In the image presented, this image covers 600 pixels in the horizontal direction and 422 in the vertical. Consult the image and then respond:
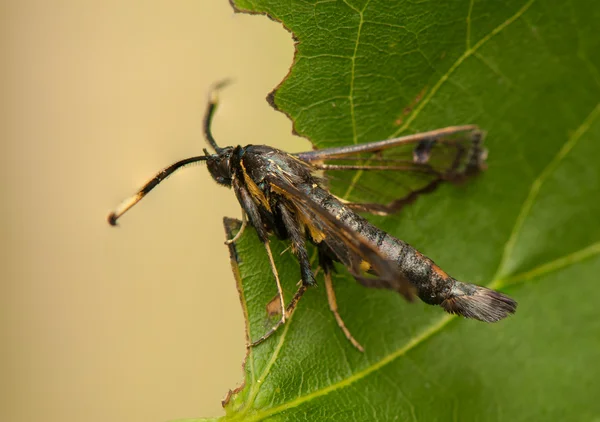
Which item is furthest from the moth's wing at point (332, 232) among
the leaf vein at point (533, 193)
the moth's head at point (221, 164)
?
the leaf vein at point (533, 193)

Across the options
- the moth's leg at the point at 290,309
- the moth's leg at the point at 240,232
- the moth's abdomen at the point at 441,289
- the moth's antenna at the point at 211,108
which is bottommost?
the moth's abdomen at the point at 441,289

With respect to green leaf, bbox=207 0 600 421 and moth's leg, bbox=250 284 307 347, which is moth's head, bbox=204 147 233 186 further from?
moth's leg, bbox=250 284 307 347

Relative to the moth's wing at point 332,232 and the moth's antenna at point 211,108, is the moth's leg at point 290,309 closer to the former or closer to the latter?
the moth's wing at point 332,232

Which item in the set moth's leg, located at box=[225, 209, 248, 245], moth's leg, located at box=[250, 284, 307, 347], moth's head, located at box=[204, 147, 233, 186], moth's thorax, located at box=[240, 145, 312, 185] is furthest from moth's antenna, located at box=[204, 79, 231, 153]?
moth's leg, located at box=[250, 284, 307, 347]

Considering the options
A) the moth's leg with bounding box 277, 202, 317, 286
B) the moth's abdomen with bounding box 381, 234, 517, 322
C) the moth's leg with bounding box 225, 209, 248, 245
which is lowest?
the moth's abdomen with bounding box 381, 234, 517, 322

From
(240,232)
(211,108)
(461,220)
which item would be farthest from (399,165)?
(211,108)

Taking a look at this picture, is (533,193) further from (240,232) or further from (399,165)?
(240,232)
